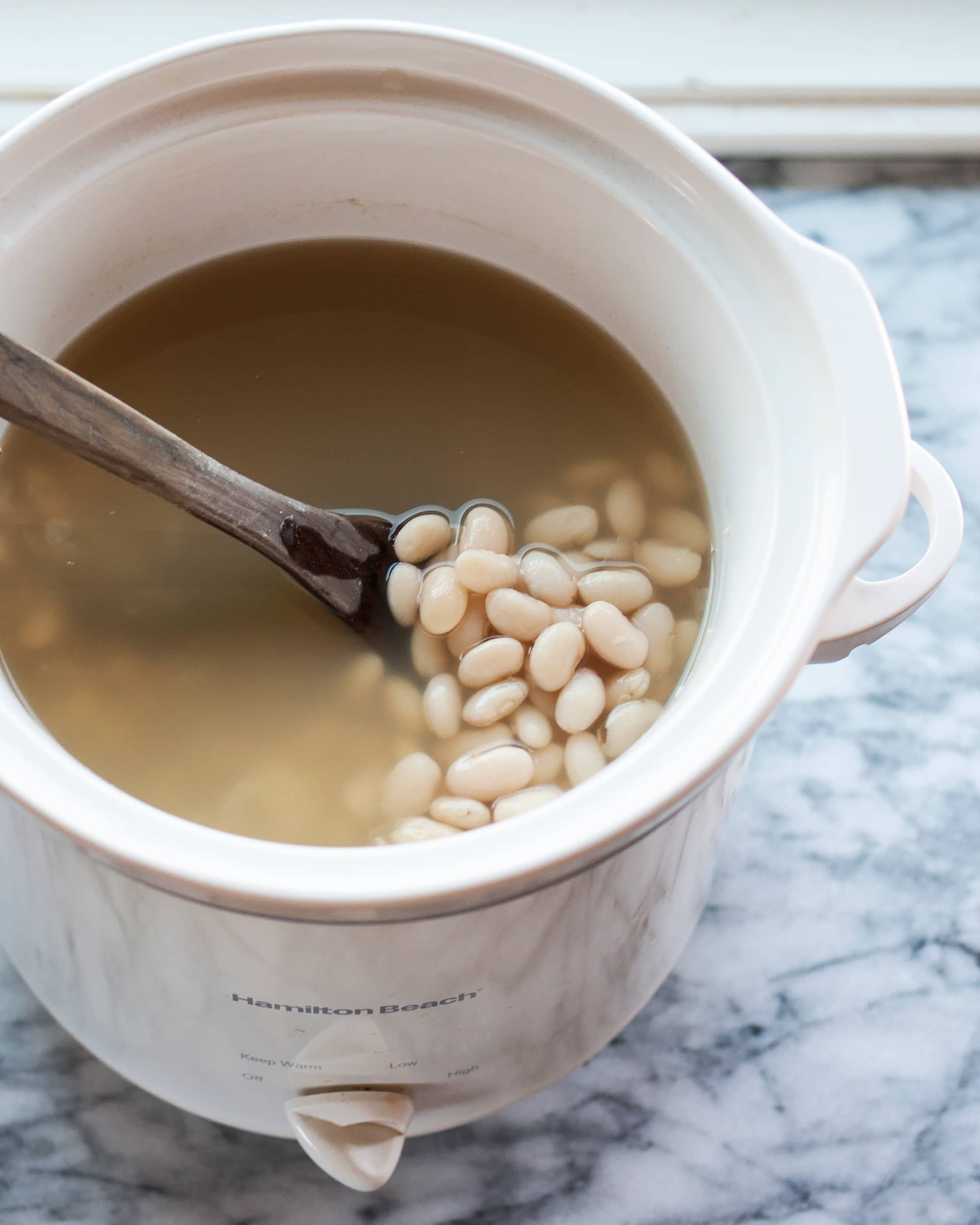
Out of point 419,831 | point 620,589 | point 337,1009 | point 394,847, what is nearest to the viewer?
point 394,847

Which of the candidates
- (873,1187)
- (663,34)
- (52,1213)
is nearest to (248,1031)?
(52,1213)

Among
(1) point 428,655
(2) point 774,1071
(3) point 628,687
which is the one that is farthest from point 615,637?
(2) point 774,1071

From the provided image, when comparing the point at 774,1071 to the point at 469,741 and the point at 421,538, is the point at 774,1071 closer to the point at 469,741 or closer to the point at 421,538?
the point at 469,741

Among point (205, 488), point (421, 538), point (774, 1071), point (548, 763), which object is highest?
point (205, 488)

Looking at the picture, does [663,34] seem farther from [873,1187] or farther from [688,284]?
[873,1187]

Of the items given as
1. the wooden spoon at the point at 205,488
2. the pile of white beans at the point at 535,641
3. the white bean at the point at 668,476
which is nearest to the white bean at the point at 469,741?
the pile of white beans at the point at 535,641

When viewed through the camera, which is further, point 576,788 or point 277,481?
point 277,481
